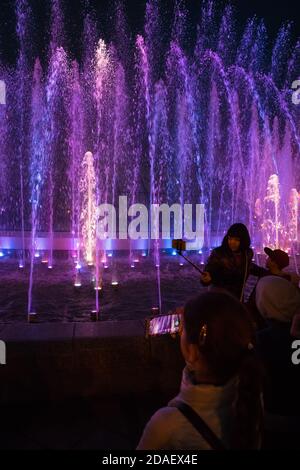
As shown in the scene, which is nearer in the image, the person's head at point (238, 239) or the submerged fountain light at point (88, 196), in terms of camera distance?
the person's head at point (238, 239)

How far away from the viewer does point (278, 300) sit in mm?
2561

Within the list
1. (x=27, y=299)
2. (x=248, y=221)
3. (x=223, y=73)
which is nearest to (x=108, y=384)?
(x=27, y=299)

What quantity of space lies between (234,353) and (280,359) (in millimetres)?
1112

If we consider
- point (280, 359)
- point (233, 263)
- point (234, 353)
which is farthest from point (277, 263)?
point (234, 353)

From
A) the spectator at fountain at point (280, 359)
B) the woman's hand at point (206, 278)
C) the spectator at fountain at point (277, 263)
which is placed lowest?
the spectator at fountain at point (280, 359)

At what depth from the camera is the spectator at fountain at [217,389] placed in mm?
1396

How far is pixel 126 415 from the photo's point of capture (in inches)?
126

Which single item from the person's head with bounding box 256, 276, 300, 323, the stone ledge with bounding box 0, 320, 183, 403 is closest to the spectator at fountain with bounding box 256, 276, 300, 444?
the person's head with bounding box 256, 276, 300, 323

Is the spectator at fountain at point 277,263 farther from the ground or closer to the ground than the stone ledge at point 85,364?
farther from the ground

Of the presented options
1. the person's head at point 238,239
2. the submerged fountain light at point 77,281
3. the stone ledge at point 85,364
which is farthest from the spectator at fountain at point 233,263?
the submerged fountain light at point 77,281

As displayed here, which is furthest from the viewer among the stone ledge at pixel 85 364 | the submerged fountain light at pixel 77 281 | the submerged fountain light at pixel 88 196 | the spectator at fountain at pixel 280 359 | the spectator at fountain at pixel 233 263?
the submerged fountain light at pixel 88 196

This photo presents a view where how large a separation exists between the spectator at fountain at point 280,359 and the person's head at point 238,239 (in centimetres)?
102

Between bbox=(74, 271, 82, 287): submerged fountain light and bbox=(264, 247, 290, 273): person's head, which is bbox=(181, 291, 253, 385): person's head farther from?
bbox=(74, 271, 82, 287): submerged fountain light

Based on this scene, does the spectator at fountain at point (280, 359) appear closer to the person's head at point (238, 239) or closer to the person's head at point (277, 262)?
the person's head at point (277, 262)
